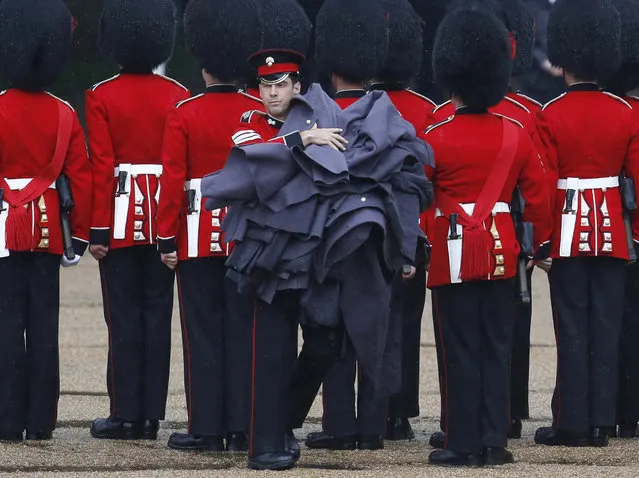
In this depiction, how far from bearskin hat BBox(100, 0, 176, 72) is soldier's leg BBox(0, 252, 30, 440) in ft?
2.68

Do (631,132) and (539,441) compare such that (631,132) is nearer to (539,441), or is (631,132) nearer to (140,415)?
(539,441)

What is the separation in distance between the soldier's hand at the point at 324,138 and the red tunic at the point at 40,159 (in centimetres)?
115

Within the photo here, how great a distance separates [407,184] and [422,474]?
2.90 feet

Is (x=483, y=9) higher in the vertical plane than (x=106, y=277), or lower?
higher

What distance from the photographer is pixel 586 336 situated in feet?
20.9

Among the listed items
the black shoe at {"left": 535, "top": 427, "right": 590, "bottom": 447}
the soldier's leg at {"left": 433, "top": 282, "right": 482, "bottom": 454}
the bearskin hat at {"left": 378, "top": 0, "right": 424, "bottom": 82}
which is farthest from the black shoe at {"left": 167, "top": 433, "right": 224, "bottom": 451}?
the bearskin hat at {"left": 378, "top": 0, "right": 424, "bottom": 82}

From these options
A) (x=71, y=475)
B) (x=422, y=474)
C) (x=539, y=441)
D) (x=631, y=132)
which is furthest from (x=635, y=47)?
(x=71, y=475)

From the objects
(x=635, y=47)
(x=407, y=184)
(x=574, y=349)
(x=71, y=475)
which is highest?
(x=635, y=47)

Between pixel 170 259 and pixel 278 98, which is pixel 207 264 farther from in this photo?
pixel 278 98

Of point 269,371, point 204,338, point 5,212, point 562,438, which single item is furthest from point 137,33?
point 562,438

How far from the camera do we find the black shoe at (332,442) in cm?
613

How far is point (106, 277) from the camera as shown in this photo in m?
6.38

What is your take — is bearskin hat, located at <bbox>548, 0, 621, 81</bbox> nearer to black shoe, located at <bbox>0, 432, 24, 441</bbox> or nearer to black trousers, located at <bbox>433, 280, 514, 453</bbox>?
black trousers, located at <bbox>433, 280, 514, 453</bbox>

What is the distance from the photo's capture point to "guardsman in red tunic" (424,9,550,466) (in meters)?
5.73
